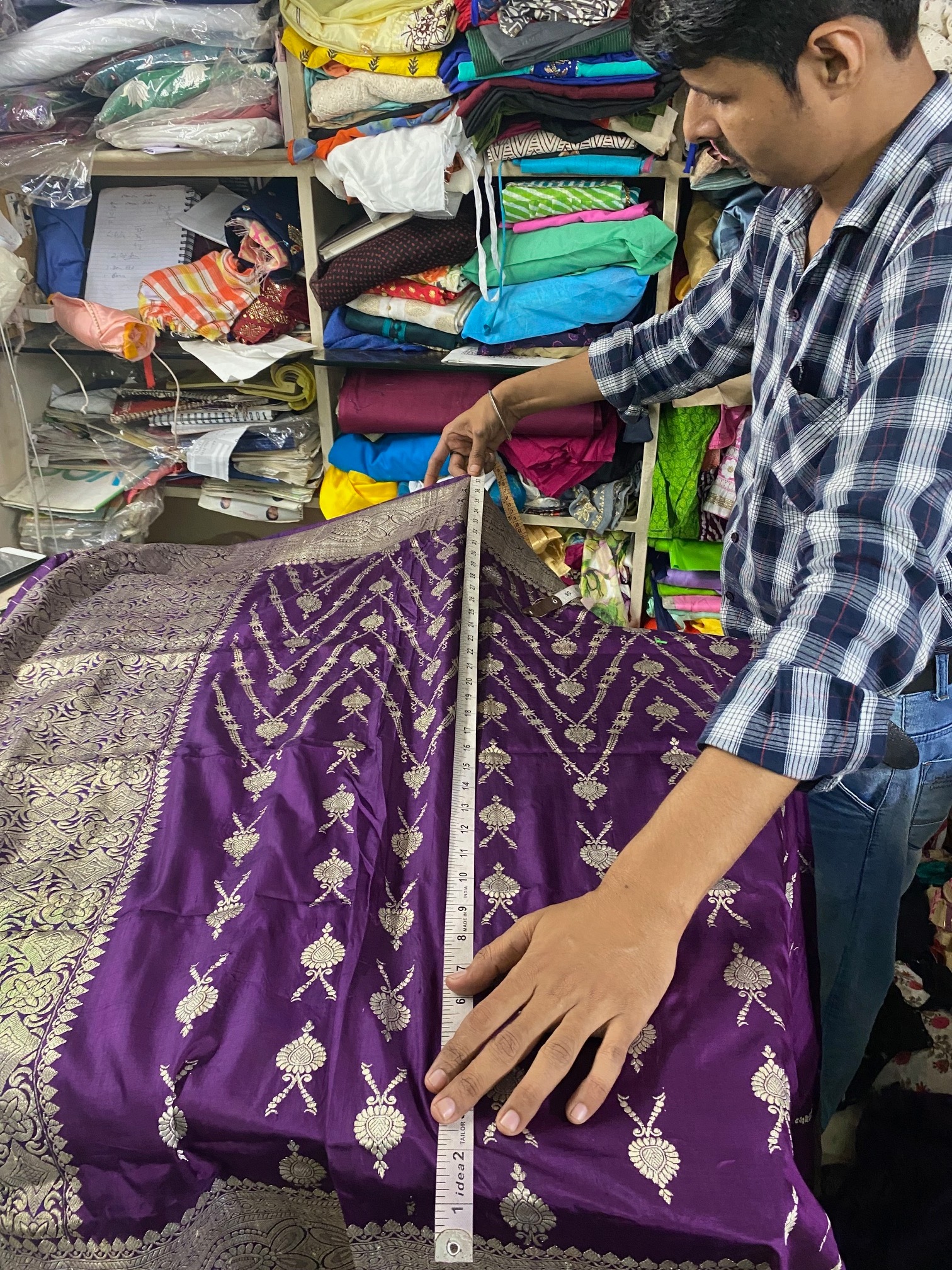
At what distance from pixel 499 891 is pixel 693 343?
0.94 m

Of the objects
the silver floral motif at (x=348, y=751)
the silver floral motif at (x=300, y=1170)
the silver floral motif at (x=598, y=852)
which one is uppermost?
the silver floral motif at (x=348, y=751)

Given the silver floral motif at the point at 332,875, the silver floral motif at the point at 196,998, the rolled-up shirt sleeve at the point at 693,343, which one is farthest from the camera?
the rolled-up shirt sleeve at the point at 693,343

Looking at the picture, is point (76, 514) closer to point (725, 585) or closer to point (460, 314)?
point (460, 314)

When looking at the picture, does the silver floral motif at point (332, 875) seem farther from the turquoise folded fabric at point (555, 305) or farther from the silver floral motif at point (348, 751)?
the turquoise folded fabric at point (555, 305)

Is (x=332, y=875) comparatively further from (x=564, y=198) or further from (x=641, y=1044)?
(x=564, y=198)

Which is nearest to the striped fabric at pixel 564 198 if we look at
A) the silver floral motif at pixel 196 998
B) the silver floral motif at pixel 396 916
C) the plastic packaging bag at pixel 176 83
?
the plastic packaging bag at pixel 176 83

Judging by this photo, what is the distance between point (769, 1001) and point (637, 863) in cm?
18

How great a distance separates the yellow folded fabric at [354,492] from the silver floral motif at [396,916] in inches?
68.2

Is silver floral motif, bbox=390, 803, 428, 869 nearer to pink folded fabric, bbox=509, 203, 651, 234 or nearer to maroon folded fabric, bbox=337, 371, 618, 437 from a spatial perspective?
maroon folded fabric, bbox=337, 371, 618, 437

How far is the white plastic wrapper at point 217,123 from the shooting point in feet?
6.86

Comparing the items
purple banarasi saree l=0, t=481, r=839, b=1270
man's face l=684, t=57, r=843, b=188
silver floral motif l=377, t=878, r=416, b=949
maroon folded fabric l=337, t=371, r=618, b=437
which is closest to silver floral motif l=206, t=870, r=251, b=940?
purple banarasi saree l=0, t=481, r=839, b=1270

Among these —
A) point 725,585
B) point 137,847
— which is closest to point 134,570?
point 137,847

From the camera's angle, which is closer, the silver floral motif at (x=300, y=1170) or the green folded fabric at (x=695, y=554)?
the silver floral motif at (x=300, y=1170)

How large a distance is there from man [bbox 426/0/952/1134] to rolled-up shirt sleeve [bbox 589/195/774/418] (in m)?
0.19
